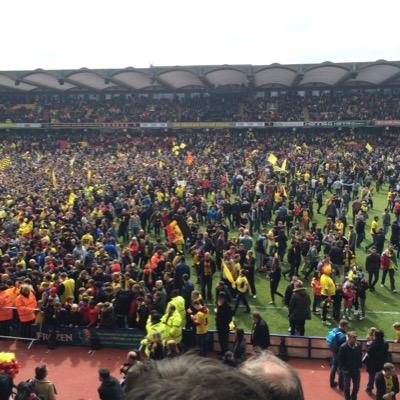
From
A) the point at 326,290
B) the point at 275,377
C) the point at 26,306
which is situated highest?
the point at 275,377

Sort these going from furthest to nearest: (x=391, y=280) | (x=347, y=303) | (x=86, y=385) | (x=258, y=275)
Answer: (x=258, y=275) → (x=391, y=280) → (x=347, y=303) → (x=86, y=385)

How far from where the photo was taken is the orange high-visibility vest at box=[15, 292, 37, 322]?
10609 mm

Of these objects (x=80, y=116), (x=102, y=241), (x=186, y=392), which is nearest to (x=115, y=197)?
(x=102, y=241)

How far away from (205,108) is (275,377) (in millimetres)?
51976

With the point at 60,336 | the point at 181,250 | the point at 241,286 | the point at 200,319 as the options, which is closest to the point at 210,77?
the point at 181,250

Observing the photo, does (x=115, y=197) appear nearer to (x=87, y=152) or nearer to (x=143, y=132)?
(x=87, y=152)

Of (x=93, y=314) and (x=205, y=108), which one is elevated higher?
(x=205, y=108)

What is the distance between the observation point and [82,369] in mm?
9859

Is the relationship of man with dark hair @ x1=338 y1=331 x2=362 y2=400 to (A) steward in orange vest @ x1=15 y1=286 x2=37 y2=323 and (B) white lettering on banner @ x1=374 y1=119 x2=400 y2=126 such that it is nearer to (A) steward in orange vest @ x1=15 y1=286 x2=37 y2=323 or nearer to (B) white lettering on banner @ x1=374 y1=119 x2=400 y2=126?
(A) steward in orange vest @ x1=15 y1=286 x2=37 y2=323

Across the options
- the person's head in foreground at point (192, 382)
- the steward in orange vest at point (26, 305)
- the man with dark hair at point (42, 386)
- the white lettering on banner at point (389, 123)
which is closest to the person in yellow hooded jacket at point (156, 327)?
the man with dark hair at point (42, 386)

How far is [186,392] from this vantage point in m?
1.03

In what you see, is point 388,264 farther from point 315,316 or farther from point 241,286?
point 241,286

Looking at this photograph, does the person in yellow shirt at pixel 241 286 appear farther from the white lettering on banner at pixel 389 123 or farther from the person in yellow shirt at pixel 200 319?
the white lettering on banner at pixel 389 123

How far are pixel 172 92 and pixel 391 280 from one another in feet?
146
